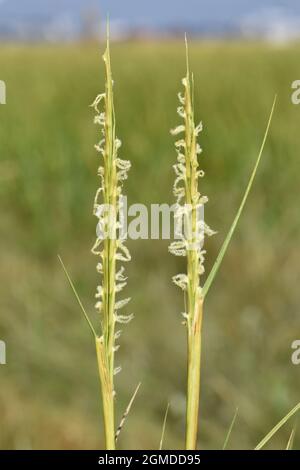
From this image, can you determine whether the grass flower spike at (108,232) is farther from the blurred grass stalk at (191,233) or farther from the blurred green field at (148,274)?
the blurred green field at (148,274)

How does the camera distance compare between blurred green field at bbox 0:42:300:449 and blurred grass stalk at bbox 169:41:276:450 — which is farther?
blurred green field at bbox 0:42:300:449

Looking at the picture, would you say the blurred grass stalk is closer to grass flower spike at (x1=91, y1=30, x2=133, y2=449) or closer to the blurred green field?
grass flower spike at (x1=91, y1=30, x2=133, y2=449)

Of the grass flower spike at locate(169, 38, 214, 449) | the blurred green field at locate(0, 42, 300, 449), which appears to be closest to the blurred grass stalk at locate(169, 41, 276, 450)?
the grass flower spike at locate(169, 38, 214, 449)

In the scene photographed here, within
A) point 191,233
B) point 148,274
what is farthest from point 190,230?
point 148,274

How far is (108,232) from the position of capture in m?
0.26

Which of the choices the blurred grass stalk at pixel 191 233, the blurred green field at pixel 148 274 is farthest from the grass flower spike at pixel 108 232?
the blurred green field at pixel 148 274

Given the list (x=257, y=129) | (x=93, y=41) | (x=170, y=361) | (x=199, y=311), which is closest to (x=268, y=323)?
(x=170, y=361)

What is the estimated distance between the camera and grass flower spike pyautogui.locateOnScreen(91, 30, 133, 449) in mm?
253

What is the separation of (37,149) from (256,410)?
1.76m

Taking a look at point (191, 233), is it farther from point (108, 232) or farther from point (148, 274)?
point (148, 274)

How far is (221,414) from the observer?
1.57 m

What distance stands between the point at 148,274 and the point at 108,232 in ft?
6.37

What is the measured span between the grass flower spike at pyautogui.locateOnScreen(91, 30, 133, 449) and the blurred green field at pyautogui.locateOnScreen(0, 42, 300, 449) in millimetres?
513

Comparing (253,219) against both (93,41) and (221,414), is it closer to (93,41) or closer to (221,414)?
(221,414)
